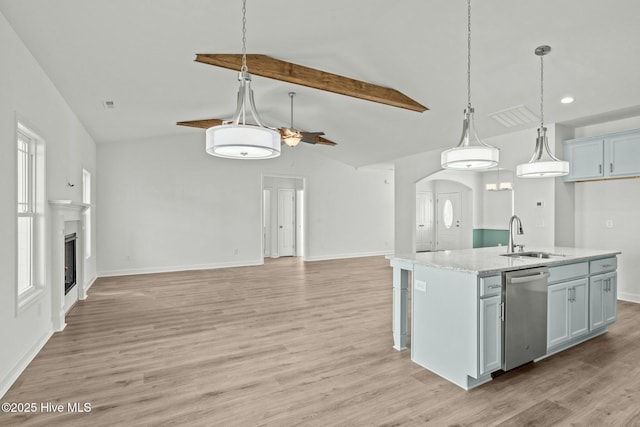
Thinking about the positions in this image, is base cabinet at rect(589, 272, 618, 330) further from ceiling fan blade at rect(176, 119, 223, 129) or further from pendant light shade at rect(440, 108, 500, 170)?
ceiling fan blade at rect(176, 119, 223, 129)

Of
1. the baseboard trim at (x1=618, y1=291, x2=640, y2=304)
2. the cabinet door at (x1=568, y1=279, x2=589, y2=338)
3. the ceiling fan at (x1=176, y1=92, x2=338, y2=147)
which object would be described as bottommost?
the baseboard trim at (x1=618, y1=291, x2=640, y2=304)

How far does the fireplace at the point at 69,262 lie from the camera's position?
4617 mm

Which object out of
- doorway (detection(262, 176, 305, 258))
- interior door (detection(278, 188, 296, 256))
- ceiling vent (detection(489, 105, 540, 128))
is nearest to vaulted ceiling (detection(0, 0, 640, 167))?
ceiling vent (detection(489, 105, 540, 128))

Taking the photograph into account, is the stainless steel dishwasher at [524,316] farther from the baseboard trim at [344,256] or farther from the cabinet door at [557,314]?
the baseboard trim at [344,256]

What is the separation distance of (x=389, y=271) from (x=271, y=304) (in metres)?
3.46

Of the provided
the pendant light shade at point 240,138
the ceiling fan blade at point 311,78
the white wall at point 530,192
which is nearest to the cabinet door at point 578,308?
the white wall at point 530,192

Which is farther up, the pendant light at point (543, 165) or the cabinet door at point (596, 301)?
the pendant light at point (543, 165)

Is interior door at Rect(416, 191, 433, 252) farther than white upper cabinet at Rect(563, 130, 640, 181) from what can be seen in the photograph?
Yes

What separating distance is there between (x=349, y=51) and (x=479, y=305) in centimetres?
343

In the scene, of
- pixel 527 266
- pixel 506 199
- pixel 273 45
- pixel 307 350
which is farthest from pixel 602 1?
pixel 506 199

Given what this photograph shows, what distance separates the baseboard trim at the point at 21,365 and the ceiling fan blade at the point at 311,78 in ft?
10.7

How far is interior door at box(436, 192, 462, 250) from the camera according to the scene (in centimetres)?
1101

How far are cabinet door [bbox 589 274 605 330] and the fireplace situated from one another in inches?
242

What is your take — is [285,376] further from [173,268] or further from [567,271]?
[173,268]
